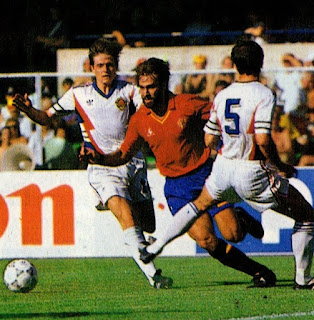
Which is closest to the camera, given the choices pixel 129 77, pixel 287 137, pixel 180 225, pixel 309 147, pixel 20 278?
pixel 180 225

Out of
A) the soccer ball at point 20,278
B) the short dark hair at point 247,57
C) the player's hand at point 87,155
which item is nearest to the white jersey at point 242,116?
the short dark hair at point 247,57

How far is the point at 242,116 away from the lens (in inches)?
328

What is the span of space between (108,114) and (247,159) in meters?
Result: 2.08

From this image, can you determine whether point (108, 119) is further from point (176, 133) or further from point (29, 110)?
point (176, 133)

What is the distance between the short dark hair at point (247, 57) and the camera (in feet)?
27.2

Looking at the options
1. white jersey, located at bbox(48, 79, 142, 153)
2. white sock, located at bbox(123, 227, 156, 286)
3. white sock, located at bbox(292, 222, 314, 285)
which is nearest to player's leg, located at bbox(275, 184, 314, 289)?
white sock, located at bbox(292, 222, 314, 285)

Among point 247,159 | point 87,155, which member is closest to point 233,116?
point 247,159

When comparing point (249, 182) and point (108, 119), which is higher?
point (108, 119)

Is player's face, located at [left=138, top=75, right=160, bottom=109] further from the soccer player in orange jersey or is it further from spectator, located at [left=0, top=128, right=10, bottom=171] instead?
spectator, located at [left=0, top=128, right=10, bottom=171]

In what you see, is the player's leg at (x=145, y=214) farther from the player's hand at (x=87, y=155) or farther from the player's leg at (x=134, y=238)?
the player's hand at (x=87, y=155)

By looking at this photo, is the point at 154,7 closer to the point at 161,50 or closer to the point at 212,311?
the point at 161,50

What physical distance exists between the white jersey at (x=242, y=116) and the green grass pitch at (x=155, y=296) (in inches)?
44.5

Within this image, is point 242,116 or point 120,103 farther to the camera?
point 120,103

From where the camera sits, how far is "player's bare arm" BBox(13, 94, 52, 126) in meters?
9.85
